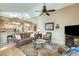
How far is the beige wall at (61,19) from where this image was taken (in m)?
2.31

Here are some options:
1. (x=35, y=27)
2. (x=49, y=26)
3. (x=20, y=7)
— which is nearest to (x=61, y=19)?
(x=49, y=26)

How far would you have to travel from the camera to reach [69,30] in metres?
2.36

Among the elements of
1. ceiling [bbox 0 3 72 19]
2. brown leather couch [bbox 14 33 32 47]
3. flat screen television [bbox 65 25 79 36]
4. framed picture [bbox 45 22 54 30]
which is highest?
ceiling [bbox 0 3 72 19]

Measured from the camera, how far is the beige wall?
2.31m

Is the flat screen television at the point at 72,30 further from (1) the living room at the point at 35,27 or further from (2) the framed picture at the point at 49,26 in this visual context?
(2) the framed picture at the point at 49,26

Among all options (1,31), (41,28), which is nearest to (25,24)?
(41,28)

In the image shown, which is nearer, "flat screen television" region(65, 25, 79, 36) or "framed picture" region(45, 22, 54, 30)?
"flat screen television" region(65, 25, 79, 36)

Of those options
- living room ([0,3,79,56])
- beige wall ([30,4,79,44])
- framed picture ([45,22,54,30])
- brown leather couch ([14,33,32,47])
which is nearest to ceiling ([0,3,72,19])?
living room ([0,3,79,56])

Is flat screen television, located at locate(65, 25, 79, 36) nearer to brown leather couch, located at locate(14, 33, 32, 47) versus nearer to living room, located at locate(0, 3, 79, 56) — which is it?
living room, located at locate(0, 3, 79, 56)

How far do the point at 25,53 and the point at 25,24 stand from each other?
594mm

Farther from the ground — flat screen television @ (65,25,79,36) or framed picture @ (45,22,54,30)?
framed picture @ (45,22,54,30)

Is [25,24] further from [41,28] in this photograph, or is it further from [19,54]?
[19,54]

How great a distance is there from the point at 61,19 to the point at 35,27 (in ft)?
1.85

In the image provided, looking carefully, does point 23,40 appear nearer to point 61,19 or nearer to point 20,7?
point 20,7
